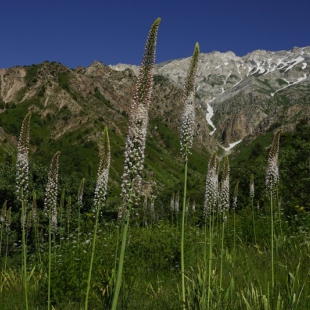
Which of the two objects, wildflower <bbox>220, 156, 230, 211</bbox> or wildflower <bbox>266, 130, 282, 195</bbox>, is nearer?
wildflower <bbox>266, 130, 282, 195</bbox>

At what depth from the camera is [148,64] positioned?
4.61 m

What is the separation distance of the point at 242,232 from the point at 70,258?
31.0ft

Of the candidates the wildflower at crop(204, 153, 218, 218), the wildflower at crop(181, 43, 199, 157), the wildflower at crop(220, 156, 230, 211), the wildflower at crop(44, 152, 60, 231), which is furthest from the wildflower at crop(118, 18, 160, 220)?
the wildflower at crop(220, 156, 230, 211)

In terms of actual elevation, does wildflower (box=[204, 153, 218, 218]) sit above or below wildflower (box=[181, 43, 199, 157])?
below

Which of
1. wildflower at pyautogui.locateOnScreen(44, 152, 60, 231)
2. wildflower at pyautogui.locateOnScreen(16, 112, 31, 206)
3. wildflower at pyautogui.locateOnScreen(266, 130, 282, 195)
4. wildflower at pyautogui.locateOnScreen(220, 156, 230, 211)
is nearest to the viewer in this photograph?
wildflower at pyautogui.locateOnScreen(16, 112, 31, 206)

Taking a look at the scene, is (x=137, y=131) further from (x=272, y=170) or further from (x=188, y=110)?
(x=272, y=170)

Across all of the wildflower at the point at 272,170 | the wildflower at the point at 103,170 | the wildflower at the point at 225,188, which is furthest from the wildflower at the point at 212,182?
the wildflower at the point at 103,170

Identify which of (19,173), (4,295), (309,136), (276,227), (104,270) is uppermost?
(309,136)

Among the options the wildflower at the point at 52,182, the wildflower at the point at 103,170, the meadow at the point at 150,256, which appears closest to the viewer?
the meadow at the point at 150,256

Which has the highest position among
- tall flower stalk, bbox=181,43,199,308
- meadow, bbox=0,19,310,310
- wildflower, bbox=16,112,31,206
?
tall flower stalk, bbox=181,43,199,308

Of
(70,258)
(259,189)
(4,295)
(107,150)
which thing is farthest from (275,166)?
(259,189)

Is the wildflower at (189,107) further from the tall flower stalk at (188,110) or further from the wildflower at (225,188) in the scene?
the wildflower at (225,188)

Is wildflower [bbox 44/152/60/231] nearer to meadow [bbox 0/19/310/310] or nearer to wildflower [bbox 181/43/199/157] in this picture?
meadow [bbox 0/19/310/310]

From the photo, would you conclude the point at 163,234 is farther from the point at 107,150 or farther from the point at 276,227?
the point at 107,150
